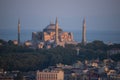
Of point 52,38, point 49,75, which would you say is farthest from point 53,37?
point 49,75

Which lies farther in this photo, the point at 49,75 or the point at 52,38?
the point at 52,38

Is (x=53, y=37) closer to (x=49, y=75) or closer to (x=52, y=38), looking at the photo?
(x=52, y=38)

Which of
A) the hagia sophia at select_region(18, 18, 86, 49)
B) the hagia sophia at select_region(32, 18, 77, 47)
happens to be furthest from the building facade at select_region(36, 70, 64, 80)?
the hagia sophia at select_region(32, 18, 77, 47)

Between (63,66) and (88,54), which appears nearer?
(63,66)

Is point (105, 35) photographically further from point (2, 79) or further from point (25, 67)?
point (2, 79)

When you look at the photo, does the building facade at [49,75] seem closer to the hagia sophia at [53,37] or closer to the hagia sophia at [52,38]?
the hagia sophia at [52,38]

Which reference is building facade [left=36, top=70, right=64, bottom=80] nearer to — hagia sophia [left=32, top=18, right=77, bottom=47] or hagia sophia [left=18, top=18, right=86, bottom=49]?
hagia sophia [left=18, top=18, right=86, bottom=49]

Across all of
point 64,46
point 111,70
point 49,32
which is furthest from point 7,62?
point 49,32

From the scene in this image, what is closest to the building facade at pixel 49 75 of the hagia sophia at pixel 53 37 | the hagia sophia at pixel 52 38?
the hagia sophia at pixel 52 38

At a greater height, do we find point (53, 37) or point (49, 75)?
point (53, 37)

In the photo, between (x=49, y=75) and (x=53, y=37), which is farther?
(x=53, y=37)

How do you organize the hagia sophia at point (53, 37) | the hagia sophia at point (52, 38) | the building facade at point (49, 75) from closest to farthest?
the building facade at point (49, 75)
the hagia sophia at point (52, 38)
the hagia sophia at point (53, 37)
